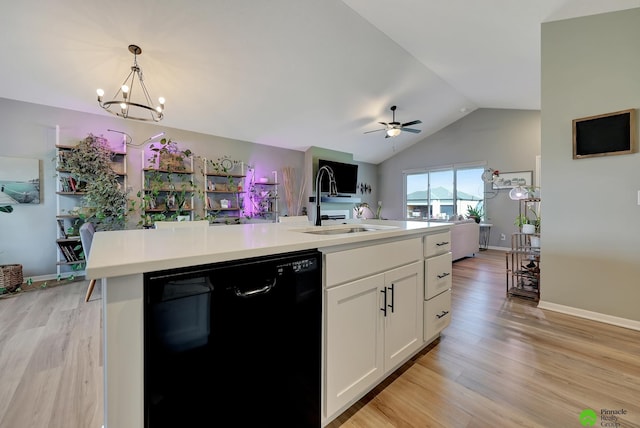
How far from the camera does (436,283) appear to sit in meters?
1.80

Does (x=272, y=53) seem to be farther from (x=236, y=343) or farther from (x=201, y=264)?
(x=236, y=343)

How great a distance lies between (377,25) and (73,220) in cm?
515

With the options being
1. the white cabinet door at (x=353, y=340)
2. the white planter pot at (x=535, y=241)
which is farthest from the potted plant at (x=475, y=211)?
the white cabinet door at (x=353, y=340)

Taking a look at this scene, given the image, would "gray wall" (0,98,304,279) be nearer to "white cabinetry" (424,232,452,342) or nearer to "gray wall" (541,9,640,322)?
"white cabinetry" (424,232,452,342)

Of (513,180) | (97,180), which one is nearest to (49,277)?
(97,180)

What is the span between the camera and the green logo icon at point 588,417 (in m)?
1.22

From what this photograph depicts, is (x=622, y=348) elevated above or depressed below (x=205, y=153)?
below

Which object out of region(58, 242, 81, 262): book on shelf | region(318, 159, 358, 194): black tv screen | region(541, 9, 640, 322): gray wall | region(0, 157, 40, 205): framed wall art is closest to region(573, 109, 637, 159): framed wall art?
region(541, 9, 640, 322): gray wall

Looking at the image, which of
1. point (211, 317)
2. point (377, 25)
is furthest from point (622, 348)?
point (377, 25)

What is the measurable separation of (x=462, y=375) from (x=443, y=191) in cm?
652

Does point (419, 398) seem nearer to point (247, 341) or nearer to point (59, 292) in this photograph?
point (247, 341)

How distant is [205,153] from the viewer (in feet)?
16.6

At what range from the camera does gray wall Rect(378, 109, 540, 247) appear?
5.77 m

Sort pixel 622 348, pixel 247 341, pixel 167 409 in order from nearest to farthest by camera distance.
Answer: pixel 167 409 < pixel 247 341 < pixel 622 348
